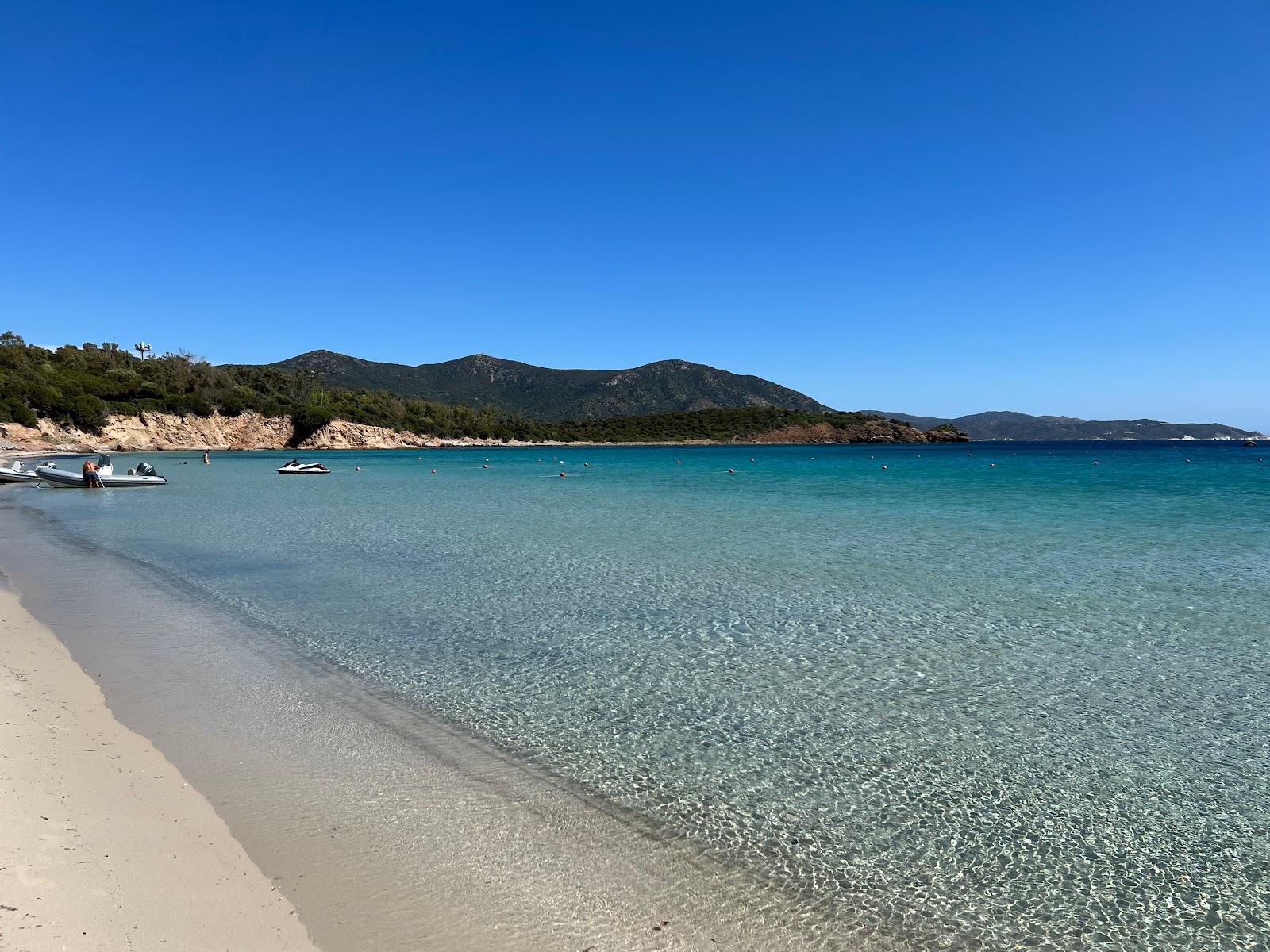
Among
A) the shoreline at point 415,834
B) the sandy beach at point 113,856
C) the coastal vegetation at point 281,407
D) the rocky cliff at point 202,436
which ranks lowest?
→ the shoreline at point 415,834

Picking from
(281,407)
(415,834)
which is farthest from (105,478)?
(281,407)

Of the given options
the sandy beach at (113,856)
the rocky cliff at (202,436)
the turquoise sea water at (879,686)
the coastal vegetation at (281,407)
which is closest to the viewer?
the sandy beach at (113,856)

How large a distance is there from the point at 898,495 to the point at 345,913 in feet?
103

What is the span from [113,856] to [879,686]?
20.2ft

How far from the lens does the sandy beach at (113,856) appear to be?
327 centimetres

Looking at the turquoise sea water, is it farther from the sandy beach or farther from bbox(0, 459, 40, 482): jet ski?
bbox(0, 459, 40, 482): jet ski

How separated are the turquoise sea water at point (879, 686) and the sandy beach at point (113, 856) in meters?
2.18

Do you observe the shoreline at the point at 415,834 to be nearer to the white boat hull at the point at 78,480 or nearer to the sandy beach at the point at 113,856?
the sandy beach at the point at 113,856

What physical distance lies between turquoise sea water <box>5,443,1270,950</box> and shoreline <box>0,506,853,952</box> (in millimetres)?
357

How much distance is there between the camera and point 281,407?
4641 inches

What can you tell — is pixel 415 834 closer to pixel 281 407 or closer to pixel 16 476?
pixel 16 476

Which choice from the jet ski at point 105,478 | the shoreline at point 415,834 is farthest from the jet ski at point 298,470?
the shoreline at point 415,834

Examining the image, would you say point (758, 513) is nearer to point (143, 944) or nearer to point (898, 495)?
point (898, 495)

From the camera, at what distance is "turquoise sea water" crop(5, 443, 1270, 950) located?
4117 millimetres
